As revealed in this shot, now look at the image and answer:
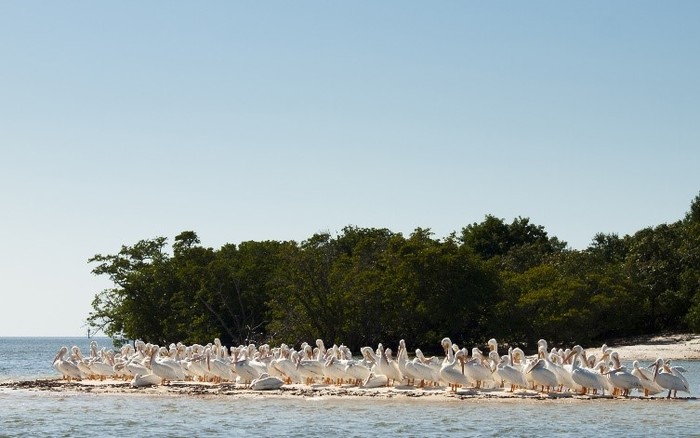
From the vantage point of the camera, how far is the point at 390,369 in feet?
97.7

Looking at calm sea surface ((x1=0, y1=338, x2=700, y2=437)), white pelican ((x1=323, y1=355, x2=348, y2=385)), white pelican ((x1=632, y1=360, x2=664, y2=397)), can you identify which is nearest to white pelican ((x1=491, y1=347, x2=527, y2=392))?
calm sea surface ((x1=0, y1=338, x2=700, y2=437))

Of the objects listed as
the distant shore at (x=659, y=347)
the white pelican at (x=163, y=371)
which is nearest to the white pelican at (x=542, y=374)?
the white pelican at (x=163, y=371)

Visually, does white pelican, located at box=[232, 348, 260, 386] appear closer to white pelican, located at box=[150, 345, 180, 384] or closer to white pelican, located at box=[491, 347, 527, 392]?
white pelican, located at box=[150, 345, 180, 384]

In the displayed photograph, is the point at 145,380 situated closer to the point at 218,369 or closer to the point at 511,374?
the point at 218,369

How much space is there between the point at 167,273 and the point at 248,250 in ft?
18.6

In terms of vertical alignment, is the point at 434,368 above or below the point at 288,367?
below

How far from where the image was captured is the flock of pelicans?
1064 inches

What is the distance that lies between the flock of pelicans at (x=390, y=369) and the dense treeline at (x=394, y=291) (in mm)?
18198

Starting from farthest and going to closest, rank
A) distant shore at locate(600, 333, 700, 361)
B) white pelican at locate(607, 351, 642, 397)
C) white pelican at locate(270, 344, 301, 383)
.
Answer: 1. distant shore at locate(600, 333, 700, 361)
2. white pelican at locate(270, 344, 301, 383)
3. white pelican at locate(607, 351, 642, 397)

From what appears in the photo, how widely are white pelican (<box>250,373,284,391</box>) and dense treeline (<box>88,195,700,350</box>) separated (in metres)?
22.1

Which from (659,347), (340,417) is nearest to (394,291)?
(659,347)

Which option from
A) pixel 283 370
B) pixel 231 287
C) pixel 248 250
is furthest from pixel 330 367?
pixel 248 250

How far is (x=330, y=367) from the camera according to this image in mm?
30250

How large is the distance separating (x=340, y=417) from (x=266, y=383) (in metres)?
5.85
